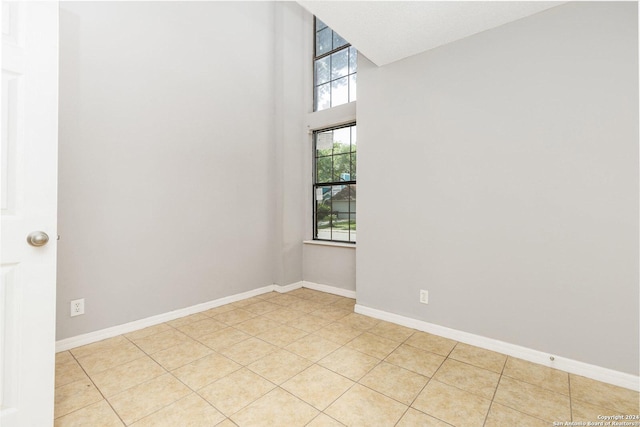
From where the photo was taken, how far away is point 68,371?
1.98 meters

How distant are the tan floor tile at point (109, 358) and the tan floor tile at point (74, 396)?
0.46 feet

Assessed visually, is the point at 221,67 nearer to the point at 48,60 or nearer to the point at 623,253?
the point at 48,60

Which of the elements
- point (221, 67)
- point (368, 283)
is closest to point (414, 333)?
point (368, 283)

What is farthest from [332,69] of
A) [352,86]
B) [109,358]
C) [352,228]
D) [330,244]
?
[109,358]

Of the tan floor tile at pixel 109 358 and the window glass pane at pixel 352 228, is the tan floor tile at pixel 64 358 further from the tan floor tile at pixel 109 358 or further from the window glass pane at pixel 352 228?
the window glass pane at pixel 352 228

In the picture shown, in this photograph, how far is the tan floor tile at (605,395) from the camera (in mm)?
1654

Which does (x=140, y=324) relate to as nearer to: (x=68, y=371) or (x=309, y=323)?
(x=68, y=371)

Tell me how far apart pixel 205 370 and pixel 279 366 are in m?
0.49

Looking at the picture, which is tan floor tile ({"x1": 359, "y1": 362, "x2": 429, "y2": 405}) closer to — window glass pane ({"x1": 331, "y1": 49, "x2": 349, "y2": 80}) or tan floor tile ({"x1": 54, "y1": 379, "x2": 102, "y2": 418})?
tan floor tile ({"x1": 54, "y1": 379, "x2": 102, "y2": 418})

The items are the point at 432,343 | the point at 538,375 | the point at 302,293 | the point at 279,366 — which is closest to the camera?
the point at 538,375

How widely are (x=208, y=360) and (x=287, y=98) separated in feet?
9.86

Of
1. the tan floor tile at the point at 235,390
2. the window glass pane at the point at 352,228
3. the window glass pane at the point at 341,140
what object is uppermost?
the window glass pane at the point at 341,140

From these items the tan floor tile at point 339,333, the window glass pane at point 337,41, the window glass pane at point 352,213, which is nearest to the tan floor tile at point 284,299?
the tan floor tile at point 339,333

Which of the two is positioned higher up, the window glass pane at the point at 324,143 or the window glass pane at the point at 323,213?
the window glass pane at the point at 324,143
